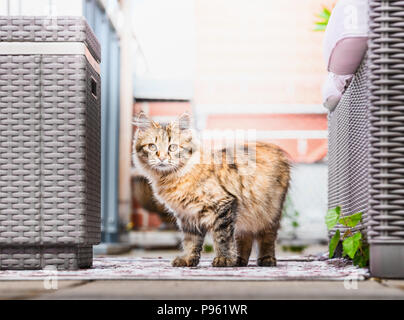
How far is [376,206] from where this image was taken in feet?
4.29

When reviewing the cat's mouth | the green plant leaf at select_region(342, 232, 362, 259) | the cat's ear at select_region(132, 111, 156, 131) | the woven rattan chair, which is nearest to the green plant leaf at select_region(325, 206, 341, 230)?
the green plant leaf at select_region(342, 232, 362, 259)

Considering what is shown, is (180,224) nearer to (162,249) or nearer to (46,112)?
(46,112)

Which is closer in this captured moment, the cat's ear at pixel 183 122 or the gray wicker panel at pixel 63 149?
the gray wicker panel at pixel 63 149

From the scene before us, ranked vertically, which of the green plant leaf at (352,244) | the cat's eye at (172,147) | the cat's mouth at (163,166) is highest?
the cat's eye at (172,147)

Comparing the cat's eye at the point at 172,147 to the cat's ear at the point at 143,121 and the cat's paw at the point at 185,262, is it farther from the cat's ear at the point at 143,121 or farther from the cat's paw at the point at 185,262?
the cat's paw at the point at 185,262

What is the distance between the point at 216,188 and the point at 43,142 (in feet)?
1.88

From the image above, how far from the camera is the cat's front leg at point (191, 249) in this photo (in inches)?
73.7

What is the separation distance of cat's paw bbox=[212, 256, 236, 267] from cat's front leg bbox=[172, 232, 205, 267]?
0.08 metres

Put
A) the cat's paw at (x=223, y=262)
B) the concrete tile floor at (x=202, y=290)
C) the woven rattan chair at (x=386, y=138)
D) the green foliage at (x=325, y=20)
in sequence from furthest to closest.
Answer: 1. the green foliage at (x=325, y=20)
2. the cat's paw at (x=223, y=262)
3. the woven rattan chair at (x=386, y=138)
4. the concrete tile floor at (x=202, y=290)

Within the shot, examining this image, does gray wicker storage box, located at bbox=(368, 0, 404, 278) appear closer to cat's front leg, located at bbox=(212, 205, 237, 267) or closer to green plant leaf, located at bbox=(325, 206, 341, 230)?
Answer: green plant leaf, located at bbox=(325, 206, 341, 230)

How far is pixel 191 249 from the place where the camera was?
193 cm

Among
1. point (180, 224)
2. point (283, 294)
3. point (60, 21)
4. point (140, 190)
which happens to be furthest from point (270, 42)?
point (283, 294)

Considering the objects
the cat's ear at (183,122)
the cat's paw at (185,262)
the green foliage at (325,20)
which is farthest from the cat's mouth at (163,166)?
the green foliage at (325,20)

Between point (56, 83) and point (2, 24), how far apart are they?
22cm
